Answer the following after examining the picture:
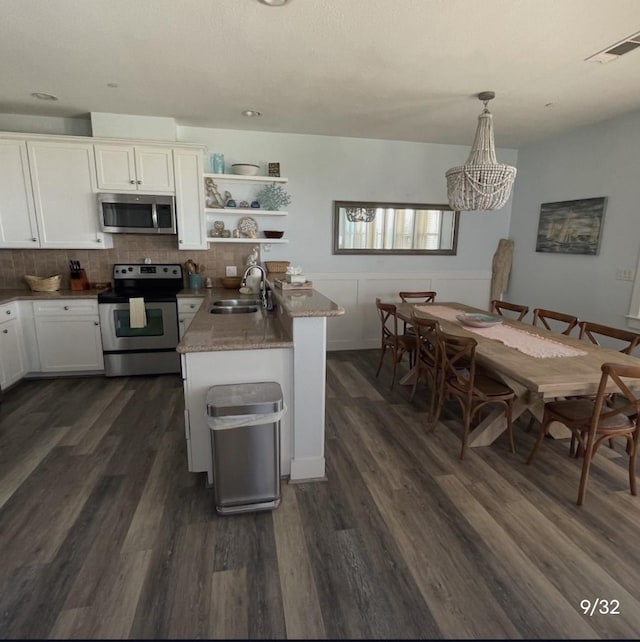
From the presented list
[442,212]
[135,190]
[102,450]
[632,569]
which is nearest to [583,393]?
[632,569]

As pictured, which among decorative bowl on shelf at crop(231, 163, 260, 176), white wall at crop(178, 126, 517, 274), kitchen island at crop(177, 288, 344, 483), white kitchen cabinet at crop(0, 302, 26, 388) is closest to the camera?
kitchen island at crop(177, 288, 344, 483)

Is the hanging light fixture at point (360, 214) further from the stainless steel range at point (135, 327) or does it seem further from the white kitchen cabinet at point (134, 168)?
the stainless steel range at point (135, 327)

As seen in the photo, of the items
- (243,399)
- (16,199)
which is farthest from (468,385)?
(16,199)

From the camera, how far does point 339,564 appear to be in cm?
174

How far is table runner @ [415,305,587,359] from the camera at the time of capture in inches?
97.5

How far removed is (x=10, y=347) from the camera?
11.4ft

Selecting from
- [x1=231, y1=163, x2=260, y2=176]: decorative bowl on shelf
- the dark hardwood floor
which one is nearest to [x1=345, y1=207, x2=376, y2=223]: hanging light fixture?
[x1=231, y1=163, x2=260, y2=176]: decorative bowl on shelf

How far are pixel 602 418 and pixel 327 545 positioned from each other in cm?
170

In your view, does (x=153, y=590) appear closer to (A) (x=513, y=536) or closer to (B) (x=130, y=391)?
(A) (x=513, y=536)

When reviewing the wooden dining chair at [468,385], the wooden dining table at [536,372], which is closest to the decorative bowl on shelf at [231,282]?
the wooden dining table at [536,372]

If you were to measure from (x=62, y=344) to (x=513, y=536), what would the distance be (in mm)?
4093

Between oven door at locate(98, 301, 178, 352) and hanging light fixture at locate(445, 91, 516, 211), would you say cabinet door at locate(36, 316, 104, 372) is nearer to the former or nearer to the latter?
oven door at locate(98, 301, 178, 352)

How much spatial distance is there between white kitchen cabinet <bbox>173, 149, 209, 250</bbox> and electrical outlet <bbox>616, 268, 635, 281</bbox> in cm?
423

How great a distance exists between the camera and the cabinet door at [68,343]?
12.2 ft
